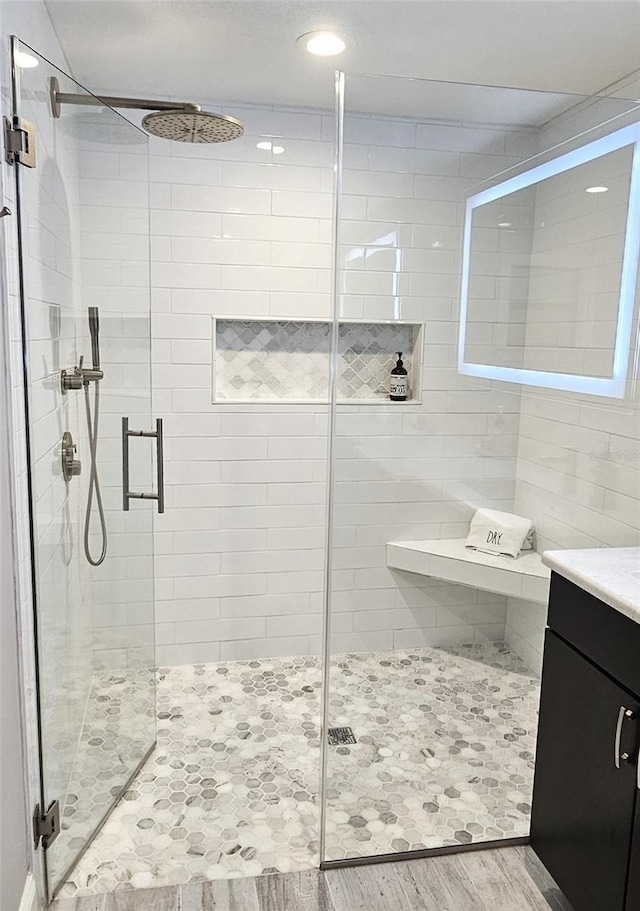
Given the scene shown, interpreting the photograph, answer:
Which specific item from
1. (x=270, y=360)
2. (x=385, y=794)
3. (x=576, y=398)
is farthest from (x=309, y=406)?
(x=385, y=794)

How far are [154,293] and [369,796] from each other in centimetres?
213

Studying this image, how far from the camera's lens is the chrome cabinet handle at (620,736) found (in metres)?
1.57

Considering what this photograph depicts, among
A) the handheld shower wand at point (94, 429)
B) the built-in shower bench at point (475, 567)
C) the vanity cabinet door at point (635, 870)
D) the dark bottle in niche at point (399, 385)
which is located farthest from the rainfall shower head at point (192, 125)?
the vanity cabinet door at point (635, 870)

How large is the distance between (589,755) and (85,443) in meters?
1.65

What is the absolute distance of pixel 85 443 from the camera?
7.27 feet

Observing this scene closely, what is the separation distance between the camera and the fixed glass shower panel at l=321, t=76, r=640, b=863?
1907mm

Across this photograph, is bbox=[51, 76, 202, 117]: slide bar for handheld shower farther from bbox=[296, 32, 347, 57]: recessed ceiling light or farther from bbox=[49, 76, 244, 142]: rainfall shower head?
bbox=[296, 32, 347, 57]: recessed ceiling light

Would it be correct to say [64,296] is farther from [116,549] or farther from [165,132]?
[116,549]

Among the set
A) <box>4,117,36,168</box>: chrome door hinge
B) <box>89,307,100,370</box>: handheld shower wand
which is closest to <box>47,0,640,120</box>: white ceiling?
<box>4,117,36,168</box>: chrome door hinge

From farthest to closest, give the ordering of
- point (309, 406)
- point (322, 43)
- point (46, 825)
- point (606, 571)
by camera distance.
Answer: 1. point (309, 406)
2. point (322, 43)
3. point (46, 825)
4. point (606, 571)

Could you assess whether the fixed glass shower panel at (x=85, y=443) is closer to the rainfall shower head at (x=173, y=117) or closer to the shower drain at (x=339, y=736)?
the rainfall shower head at (x=173, y=117)

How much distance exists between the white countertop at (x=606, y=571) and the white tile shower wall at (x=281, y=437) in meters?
0.28

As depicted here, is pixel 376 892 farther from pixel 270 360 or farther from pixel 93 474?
pixel 270 360

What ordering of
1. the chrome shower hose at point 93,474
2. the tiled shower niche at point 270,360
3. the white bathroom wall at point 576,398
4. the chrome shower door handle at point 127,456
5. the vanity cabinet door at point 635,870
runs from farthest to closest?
the tiled shower niche at point 270,360 → the chrome shower door handle at point 127,456 → the chrome shower hose at point 93,474 → the white bathroom wall at point 576,398 → the vanity cabinet door at point 635,870
